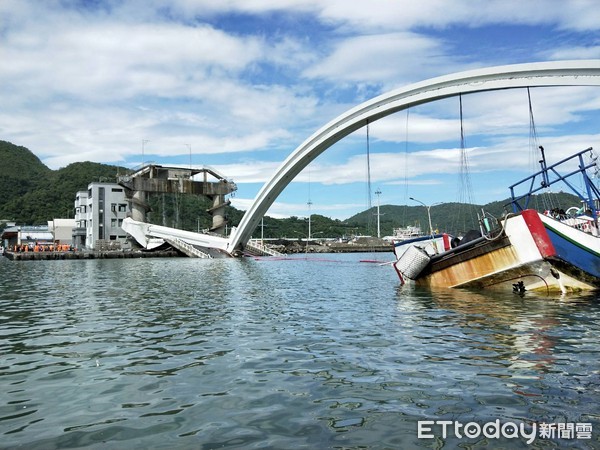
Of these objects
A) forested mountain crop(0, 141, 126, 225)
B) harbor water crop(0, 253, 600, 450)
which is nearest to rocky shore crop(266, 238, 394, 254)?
forested mountain crop(0, 141, 126, 225)

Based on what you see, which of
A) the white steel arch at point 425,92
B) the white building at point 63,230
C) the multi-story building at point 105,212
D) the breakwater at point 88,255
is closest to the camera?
the white steel arch at point 425,92

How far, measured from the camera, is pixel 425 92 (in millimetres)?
34531

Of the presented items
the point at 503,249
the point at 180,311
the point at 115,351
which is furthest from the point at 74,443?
the point at 503,249

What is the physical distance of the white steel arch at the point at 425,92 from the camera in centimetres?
2484

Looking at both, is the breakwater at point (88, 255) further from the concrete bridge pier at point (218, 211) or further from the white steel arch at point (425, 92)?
the white steel arch at point (425, 92)

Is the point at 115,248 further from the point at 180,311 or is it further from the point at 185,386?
the point at 185,386

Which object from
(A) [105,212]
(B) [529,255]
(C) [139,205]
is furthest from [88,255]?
(B) [529,255]

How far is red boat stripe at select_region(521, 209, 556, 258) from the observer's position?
18.3 m

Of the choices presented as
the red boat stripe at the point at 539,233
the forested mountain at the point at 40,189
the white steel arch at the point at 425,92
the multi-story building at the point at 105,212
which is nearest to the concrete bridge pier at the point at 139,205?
the multi-story building at the point at 105,212

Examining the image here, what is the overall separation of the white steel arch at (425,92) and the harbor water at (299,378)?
571 inches

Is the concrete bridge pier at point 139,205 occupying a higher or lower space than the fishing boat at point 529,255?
higher

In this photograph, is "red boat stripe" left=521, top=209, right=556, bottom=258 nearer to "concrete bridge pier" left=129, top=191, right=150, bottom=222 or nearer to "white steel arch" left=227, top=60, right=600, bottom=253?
"white steel arch" left=227, top=60, right=600, bottom=253

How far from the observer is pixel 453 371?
794cm

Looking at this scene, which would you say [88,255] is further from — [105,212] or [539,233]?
[539,233]
